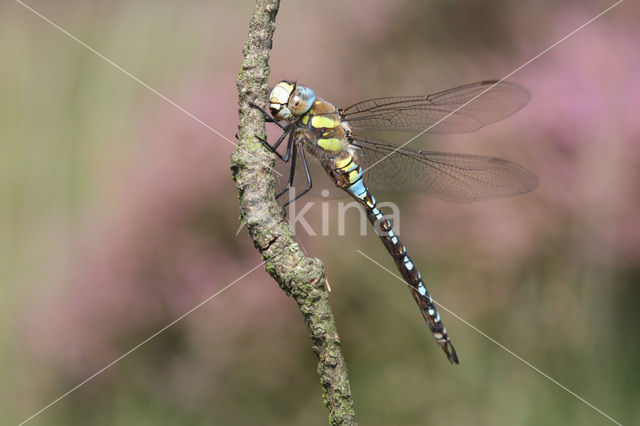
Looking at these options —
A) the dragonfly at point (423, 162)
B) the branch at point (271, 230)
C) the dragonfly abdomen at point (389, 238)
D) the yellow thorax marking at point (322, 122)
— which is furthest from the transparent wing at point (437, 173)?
the branch at point (271, 230)

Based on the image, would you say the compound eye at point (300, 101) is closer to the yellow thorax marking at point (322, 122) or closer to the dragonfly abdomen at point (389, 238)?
the yellow thorax marking at point (322, 122)

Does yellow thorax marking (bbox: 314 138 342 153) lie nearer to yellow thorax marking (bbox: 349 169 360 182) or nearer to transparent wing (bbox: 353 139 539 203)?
yellow thorax marking (bbox: 349 169 360 182)

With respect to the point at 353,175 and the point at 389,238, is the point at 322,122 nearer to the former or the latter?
the point at 353,175

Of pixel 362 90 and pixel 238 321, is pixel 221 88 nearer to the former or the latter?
pixel 362 90

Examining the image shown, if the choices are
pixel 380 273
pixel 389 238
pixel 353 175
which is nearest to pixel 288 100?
pixel 353 175

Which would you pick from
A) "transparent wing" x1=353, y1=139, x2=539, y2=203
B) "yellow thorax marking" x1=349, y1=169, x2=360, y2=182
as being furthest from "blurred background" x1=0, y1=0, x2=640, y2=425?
"yellow thorax marking" x1=349, y1=169, x2=360, y2=182
